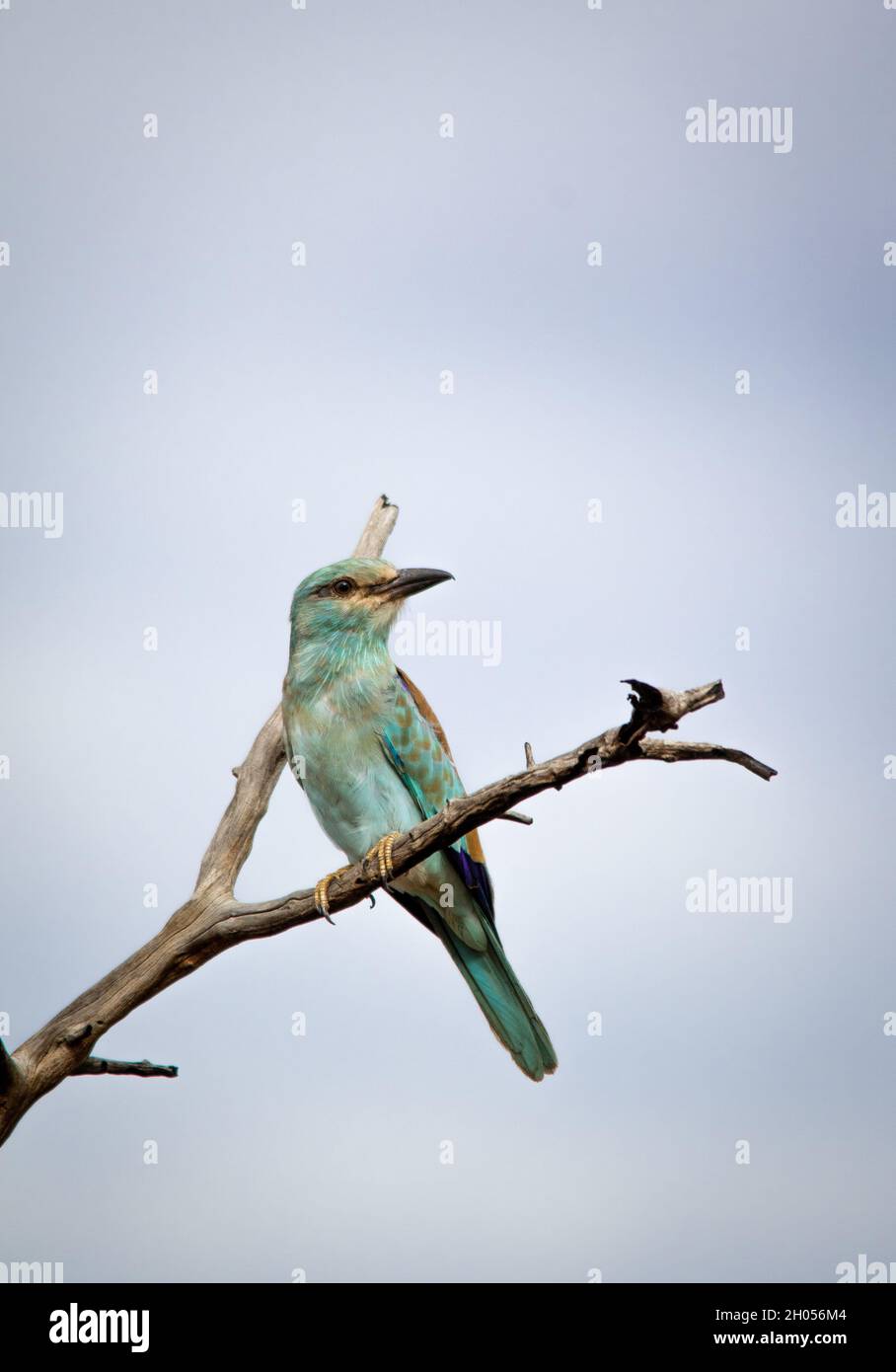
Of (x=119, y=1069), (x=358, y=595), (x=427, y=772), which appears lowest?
(x=119, y=1069)

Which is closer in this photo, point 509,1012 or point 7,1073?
point 7,1073

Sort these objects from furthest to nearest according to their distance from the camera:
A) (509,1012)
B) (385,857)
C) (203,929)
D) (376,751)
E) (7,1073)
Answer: (509,1012), (376,751), (203,929), (7,1073), (385,857)

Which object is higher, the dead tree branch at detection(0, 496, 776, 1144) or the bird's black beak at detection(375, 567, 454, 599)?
the bird's black beak at detection(375, 567, 454, 599)

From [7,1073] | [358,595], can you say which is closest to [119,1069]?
[7,1073]

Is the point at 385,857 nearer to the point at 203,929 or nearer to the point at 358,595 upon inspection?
the point at 203,929

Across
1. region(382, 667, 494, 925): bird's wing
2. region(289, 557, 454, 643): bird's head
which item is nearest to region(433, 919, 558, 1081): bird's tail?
region(382, 667, 494, 925): bird's wing

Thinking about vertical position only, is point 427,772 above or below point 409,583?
below

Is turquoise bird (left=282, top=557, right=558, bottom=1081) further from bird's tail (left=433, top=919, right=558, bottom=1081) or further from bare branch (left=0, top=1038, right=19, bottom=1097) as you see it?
bare branch (left=0, top=1038, right=19, bottom=1097)
